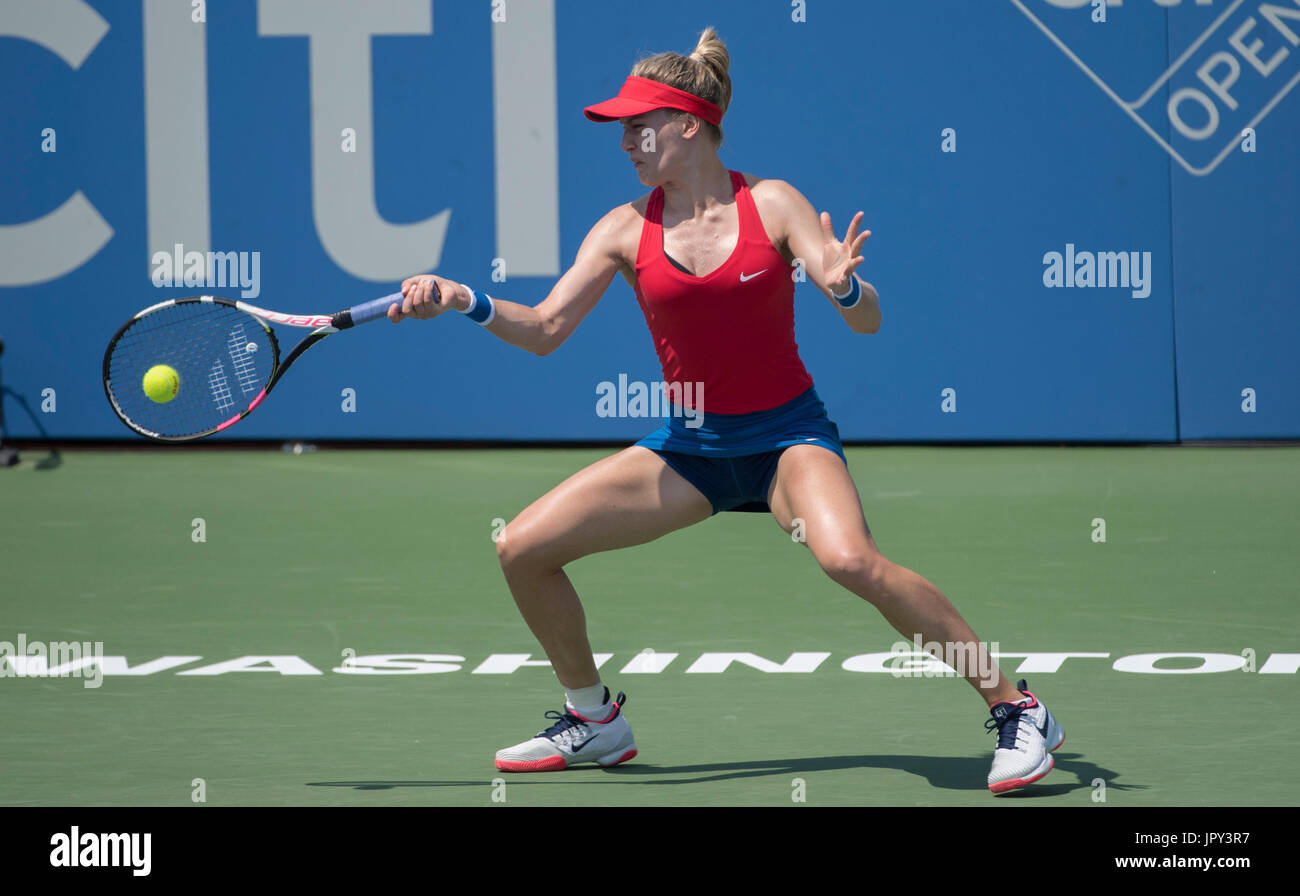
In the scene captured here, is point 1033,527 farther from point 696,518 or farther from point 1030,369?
point 696,518

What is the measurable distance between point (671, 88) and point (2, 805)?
91.9 inches

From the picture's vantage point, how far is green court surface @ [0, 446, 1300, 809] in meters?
4.62

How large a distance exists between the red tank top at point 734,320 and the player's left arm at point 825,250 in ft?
0.22

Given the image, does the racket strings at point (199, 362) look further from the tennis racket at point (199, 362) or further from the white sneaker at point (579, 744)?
the white sneaker at point (579, 744)

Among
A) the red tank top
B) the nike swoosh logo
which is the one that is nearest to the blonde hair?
the red tank top

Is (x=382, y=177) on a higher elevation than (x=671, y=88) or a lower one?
higher

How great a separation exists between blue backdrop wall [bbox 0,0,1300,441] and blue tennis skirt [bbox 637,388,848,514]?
22.7ft

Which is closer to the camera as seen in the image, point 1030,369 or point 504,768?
point 504,768

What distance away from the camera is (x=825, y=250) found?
4.43m

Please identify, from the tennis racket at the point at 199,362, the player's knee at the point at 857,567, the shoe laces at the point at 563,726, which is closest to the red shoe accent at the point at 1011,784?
the player's knee at the point at 857,567

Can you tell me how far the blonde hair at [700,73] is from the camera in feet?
15.6

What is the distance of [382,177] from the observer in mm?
11969

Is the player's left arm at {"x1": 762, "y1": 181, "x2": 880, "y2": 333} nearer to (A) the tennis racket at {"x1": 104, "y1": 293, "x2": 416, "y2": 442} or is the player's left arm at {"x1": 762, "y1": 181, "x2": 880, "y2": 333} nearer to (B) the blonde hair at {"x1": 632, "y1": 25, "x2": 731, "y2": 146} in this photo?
(B) the blonde hair at {"x1": 632, "y1": 25, "x2": 731, "y2": 146}

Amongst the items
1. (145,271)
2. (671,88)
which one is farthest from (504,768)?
(145,271)
